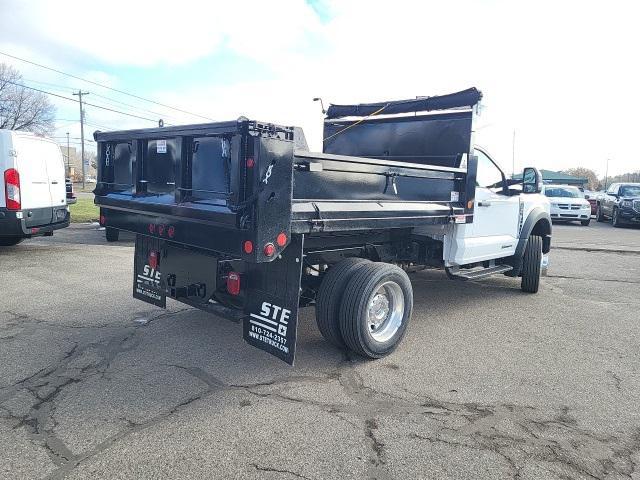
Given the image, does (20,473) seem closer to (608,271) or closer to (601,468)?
(601,468)

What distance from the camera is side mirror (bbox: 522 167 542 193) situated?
6.98m

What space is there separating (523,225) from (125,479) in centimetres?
617

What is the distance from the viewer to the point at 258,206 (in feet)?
11.3

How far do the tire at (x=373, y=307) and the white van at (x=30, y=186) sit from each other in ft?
23.1

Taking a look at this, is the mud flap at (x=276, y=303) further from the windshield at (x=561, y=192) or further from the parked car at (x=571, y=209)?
the windshield at (x=561, y=192)

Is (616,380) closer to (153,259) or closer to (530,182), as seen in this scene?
(530,182)

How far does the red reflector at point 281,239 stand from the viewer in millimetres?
3607

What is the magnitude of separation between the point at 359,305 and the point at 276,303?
0.74 metres

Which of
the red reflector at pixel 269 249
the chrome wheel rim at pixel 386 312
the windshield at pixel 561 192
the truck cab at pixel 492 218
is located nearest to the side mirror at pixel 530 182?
the truck cab at pixel 492 218

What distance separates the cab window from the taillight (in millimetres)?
7490

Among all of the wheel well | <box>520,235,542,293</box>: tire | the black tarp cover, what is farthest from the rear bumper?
the wheel well

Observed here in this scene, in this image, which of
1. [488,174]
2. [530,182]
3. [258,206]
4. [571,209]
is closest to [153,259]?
[258,206]

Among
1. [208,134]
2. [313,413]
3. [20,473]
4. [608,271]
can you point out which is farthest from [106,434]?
[608,271]

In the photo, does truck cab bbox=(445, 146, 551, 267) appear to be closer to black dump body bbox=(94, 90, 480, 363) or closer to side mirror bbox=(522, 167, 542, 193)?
side mirror bbox=(522, 167, 542, 193)
